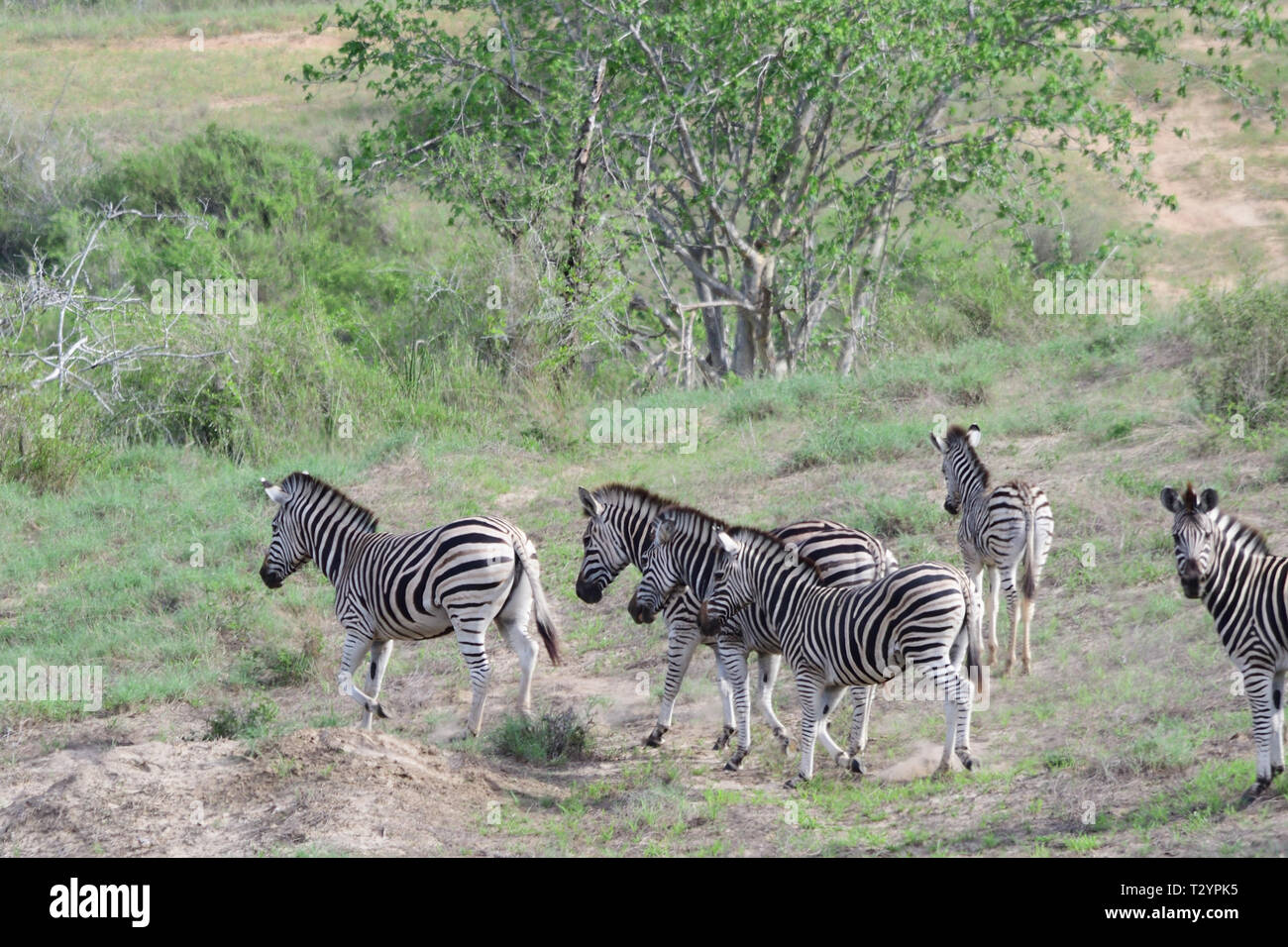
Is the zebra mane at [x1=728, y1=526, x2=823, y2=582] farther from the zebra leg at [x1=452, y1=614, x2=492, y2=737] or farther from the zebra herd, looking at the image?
the zebra leg at [x1=452, y1=614, x2=492, y2=737]

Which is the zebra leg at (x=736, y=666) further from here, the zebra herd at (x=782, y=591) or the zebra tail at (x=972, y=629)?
the zebra tail at (x=972, y=629)

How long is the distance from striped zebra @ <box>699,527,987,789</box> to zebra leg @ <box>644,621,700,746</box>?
23.1 inches

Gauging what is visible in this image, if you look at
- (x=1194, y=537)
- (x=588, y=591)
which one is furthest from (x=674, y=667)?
(x=1194, y=537)

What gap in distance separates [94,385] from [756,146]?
8.84 metres

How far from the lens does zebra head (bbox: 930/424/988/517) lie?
32.1 feet

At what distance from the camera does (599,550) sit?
9.31 meters

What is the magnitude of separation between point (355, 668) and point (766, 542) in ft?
9.31

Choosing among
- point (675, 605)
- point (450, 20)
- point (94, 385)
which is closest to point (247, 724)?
point (675, 605)

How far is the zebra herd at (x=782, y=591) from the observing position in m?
6.86

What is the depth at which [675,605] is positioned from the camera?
879cm

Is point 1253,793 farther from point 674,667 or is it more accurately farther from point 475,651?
point 475,651

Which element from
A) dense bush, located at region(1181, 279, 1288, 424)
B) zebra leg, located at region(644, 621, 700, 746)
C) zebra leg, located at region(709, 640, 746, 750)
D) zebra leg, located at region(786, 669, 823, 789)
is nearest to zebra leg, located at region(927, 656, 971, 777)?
zebra leg, located at region(786, 669, 823, 789)

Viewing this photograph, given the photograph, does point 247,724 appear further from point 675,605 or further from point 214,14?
point 214,14

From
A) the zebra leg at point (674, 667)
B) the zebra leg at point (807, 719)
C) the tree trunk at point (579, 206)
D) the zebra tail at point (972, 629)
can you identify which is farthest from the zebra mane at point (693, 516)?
the tree trunk at point (579, 206)
